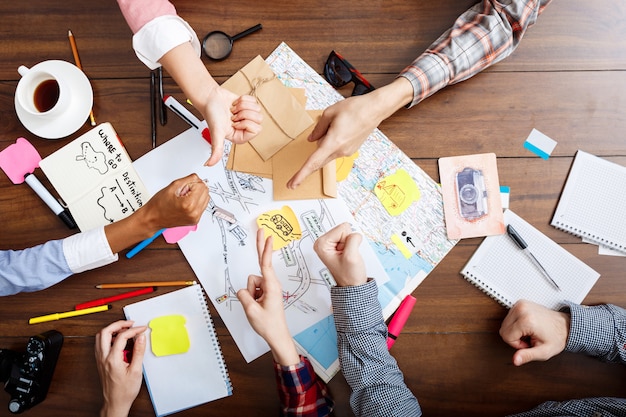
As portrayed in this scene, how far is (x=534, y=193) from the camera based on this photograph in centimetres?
103

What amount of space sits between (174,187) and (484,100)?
28.9 inches

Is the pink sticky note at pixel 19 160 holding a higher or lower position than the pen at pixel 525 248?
lower

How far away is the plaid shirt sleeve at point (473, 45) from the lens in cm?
99

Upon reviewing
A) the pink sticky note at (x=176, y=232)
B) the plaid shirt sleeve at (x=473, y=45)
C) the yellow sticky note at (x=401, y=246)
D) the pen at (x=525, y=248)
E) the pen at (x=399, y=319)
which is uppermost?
the plaid shirt sleeve at (x=473, y=45)

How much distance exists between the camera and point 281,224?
1.03 metres

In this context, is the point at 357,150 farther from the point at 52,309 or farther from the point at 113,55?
the point at 52,309

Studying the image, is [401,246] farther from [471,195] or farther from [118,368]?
[118,368]

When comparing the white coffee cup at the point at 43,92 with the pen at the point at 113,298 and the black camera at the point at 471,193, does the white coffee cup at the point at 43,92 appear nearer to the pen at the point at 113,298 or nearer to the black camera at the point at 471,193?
the pen at the point at 113,298

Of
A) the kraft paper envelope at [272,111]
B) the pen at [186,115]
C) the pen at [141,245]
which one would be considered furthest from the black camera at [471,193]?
the pen at [141,245]

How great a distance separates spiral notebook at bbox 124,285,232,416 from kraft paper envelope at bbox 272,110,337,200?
0.99ft

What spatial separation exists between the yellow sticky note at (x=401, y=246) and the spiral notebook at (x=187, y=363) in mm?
457

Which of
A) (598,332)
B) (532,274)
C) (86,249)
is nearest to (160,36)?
(86,249)

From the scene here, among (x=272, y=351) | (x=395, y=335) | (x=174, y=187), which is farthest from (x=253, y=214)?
(x=395, y=335)

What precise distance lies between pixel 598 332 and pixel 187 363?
897 mm
